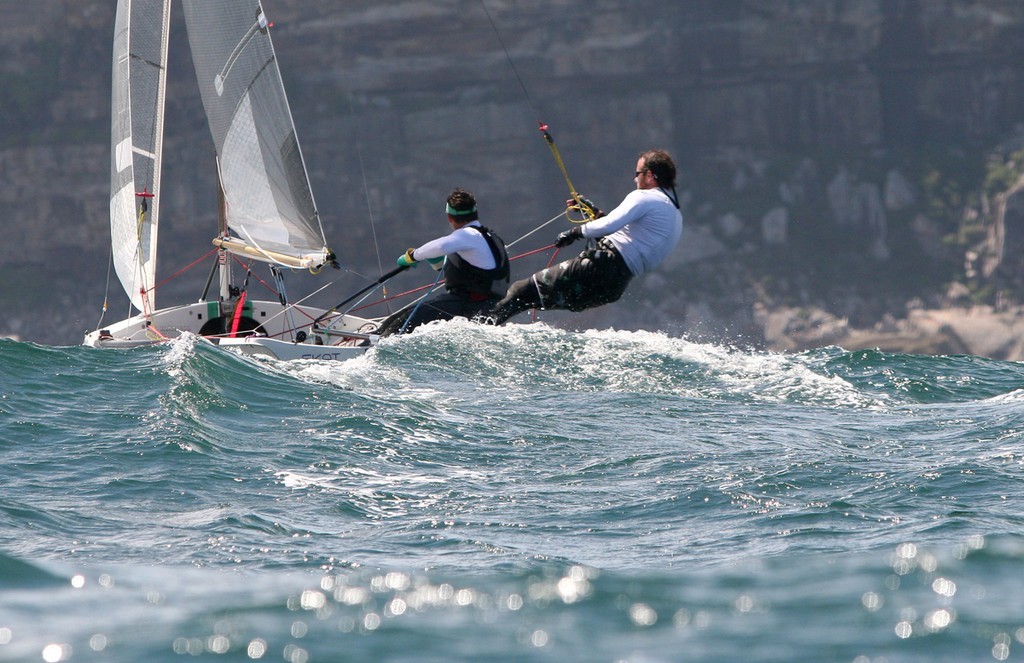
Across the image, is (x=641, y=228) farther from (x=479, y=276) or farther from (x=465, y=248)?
(x=479, y=276)

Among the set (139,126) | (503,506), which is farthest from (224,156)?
(503,506)

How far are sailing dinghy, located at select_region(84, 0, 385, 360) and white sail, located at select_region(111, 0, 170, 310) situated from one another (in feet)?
0.03

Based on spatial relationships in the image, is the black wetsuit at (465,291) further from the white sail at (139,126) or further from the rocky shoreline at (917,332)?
the rocky shoreline at (917,332)

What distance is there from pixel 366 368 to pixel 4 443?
307 cm

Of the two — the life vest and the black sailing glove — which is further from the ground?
the black sailing glove

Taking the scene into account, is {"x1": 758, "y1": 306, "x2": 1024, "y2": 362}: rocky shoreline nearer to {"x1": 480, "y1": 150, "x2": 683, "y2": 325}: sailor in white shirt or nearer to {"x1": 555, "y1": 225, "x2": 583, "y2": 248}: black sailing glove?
{"x1": 480, "y1": 150, "x2": 683, "y2": 325}: sailor in white shirt

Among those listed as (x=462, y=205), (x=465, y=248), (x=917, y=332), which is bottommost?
(x=917, y=332)

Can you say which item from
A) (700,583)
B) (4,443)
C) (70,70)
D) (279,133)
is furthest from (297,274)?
(700,583)

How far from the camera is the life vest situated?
11.2 m

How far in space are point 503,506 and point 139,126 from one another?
939 cm

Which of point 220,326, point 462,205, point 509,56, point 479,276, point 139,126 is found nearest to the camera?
point 462,205

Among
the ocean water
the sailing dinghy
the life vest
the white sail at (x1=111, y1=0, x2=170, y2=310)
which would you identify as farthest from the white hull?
the ocean water

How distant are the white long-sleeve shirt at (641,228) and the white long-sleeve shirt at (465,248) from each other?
55.8 inches

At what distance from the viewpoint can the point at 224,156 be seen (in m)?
13.8
